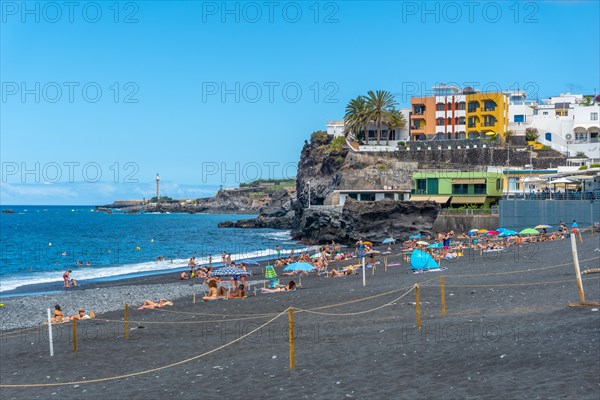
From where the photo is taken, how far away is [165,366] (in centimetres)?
1727

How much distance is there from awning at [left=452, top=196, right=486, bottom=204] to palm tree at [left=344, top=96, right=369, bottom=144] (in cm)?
2695

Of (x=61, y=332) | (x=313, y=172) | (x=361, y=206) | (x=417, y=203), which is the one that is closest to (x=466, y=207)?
(x=417, y=203)

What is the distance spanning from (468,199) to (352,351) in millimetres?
62502

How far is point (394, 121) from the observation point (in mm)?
102625

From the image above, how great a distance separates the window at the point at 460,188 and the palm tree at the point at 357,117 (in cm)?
2651

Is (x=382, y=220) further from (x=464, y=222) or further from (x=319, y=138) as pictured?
(x=319, y=138)

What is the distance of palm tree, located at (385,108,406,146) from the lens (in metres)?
102

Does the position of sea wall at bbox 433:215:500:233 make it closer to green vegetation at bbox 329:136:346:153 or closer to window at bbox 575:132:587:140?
green vegetation at bbox 329:136:346:153

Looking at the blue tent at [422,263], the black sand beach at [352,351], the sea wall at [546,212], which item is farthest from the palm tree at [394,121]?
the black sand beach at [352,351]

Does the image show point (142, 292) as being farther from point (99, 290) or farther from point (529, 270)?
point (529, 270)

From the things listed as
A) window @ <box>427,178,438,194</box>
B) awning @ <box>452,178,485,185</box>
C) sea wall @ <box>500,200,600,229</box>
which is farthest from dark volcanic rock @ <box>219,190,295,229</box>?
sea wall @ <box>500,200,600,229</box>

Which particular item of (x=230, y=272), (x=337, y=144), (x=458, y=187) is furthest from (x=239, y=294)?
(x=337, y=144)

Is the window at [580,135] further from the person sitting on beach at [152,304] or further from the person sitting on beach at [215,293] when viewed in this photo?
the person sitting on beach at [152,304]

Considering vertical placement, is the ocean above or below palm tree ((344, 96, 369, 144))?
below
